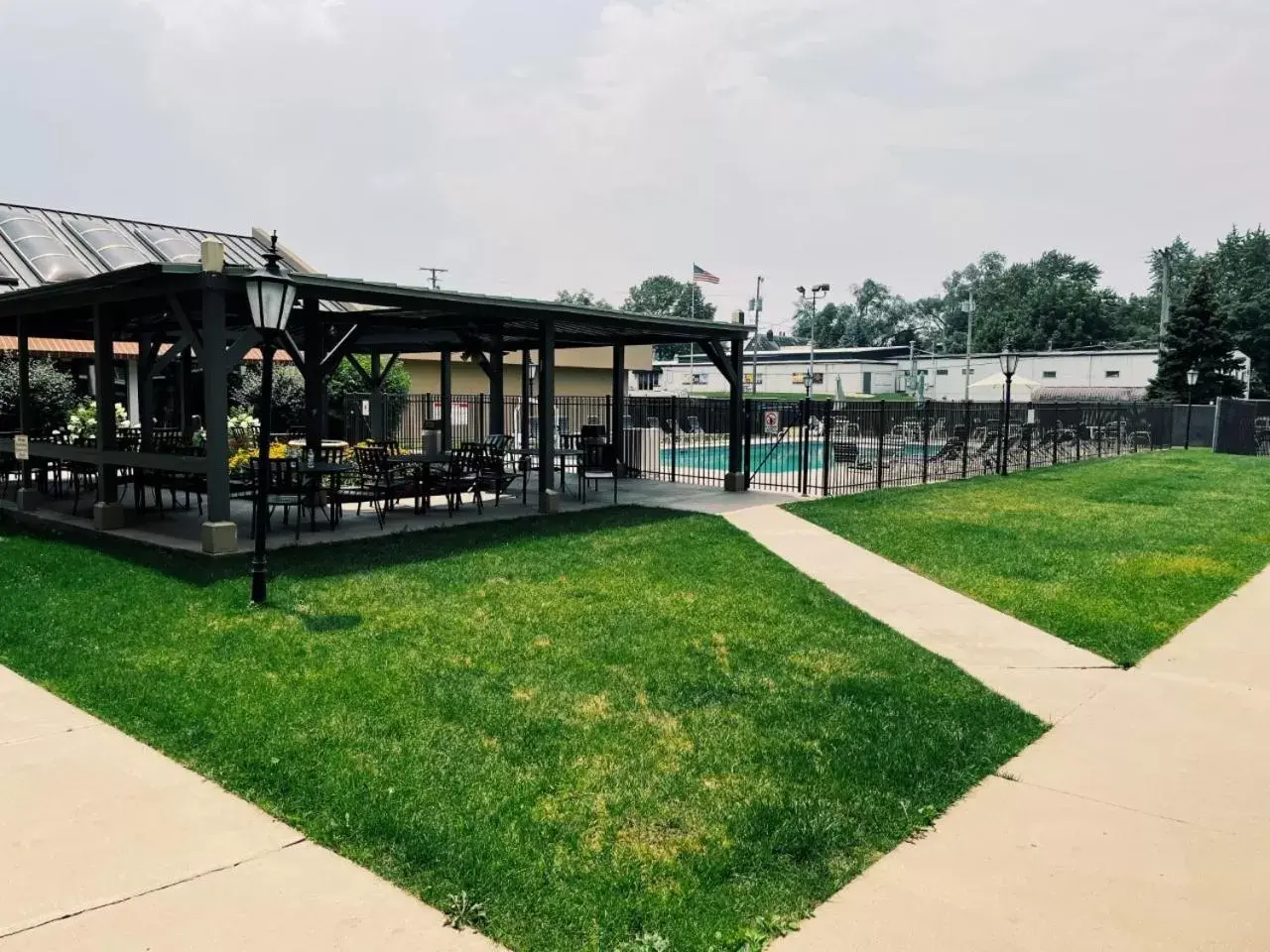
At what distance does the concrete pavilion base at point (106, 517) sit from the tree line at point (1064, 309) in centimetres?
2610

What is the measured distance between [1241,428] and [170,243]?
29407 mm

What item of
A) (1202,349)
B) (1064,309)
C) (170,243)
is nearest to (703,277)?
(1202,349)

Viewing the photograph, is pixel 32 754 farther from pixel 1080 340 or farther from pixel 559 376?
pixel 1080 340

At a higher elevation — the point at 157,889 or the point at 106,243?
the point at 106,243

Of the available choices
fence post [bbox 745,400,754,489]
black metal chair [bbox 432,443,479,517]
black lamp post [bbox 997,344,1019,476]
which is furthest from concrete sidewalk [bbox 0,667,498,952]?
black lamp post [bbox 997,344,1019,476]

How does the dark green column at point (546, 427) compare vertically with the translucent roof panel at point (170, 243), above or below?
below

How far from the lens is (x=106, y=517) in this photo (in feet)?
35.4

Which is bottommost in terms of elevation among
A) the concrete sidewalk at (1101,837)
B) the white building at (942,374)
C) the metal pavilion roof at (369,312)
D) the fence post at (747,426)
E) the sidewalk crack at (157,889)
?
the concrete sidewalk at (1101,837)

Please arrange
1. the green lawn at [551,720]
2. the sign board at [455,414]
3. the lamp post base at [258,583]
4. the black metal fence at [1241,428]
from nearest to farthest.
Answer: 1. the green lawn at [551,720]
2. the lamp post base at [258,583]
3. the black metal fence at [1241,428]
4. the sign board at [455,414]

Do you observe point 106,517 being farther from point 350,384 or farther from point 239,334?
point 350,384

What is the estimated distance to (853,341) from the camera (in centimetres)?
12794

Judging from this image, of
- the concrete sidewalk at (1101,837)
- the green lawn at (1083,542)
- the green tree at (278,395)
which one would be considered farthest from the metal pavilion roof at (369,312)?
the concrete sidewalk at (1101,837)

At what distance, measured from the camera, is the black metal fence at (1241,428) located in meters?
27.9

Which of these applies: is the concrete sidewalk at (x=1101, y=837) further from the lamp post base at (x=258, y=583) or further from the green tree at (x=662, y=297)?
the green tree at (x=662, y=297)
